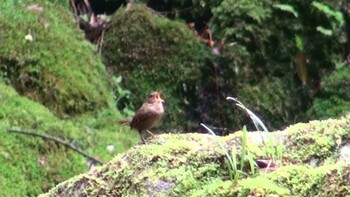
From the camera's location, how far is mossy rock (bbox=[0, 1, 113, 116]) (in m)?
6.39

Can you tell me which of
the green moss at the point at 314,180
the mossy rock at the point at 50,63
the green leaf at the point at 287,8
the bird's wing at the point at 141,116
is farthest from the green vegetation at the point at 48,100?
the green moss at the point at 314,180

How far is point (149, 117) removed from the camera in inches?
165

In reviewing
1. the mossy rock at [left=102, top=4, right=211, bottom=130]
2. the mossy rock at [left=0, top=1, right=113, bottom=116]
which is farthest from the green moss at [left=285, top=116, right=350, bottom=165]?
the mossy rock at [left=102, top=4, right=211, bottom=130]

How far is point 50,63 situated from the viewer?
6.55m

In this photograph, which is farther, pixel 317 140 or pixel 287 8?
pixel 287 8

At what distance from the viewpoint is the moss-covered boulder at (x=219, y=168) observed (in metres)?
2.50

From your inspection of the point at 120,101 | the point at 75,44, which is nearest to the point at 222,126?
the point at 120,101

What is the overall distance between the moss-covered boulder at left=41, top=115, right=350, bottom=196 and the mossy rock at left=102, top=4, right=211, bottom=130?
14.7 feet

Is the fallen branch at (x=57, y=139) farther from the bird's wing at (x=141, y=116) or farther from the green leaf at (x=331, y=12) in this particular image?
the green leaf at (x=331, y=12)

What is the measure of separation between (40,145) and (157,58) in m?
2.60

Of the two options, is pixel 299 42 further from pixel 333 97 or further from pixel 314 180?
pixel 314 180

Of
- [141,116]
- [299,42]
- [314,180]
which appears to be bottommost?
[299,42]

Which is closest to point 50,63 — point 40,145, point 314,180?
point 40,145

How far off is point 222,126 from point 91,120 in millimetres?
1842
